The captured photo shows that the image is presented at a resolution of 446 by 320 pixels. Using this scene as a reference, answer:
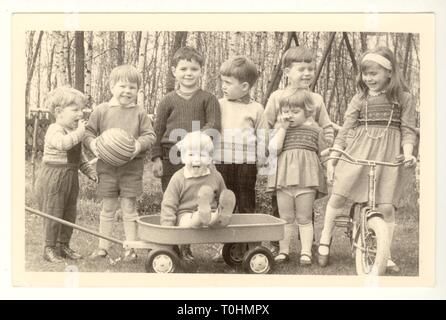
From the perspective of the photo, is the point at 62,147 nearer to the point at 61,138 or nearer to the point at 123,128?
the point at 61,138

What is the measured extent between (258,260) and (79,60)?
4.57 feet

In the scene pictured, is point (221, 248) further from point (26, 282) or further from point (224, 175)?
point (26, 282)

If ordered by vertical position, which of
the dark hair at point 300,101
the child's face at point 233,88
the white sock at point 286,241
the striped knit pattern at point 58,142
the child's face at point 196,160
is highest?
the child's face at point 233,88

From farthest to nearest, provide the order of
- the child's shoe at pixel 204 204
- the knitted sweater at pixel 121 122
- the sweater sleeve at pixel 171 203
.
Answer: the knitted sweater at pixel 121 122
the sweater sleeve at pixel 171 203
the child's shoe at pixel 204 204

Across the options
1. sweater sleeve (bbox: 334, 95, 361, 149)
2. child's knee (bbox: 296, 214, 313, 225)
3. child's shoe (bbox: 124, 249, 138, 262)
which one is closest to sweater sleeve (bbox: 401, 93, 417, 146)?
sweater sleeve (bbox: 334, 95, 361, 149)

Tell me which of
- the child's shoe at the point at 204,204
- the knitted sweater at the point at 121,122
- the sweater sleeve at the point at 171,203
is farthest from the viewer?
the knitted sweater at the point at 121,122

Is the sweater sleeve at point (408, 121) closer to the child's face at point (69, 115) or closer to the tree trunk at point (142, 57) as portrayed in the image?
the tree trunk at point (142, 57)

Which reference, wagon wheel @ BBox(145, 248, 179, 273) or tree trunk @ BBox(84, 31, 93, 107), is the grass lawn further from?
tree trunk @ BBox(84, 31, 93, 107)

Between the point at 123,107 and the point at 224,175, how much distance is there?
24.7 inches

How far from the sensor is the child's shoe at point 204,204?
3180mm

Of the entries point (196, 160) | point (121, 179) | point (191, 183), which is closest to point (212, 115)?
point (196, 160)

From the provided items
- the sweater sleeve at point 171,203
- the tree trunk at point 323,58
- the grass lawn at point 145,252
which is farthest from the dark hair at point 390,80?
the sweater sleeve at point 171,203

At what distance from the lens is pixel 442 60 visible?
3.45 metres

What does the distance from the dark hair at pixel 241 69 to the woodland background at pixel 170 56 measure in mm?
30
